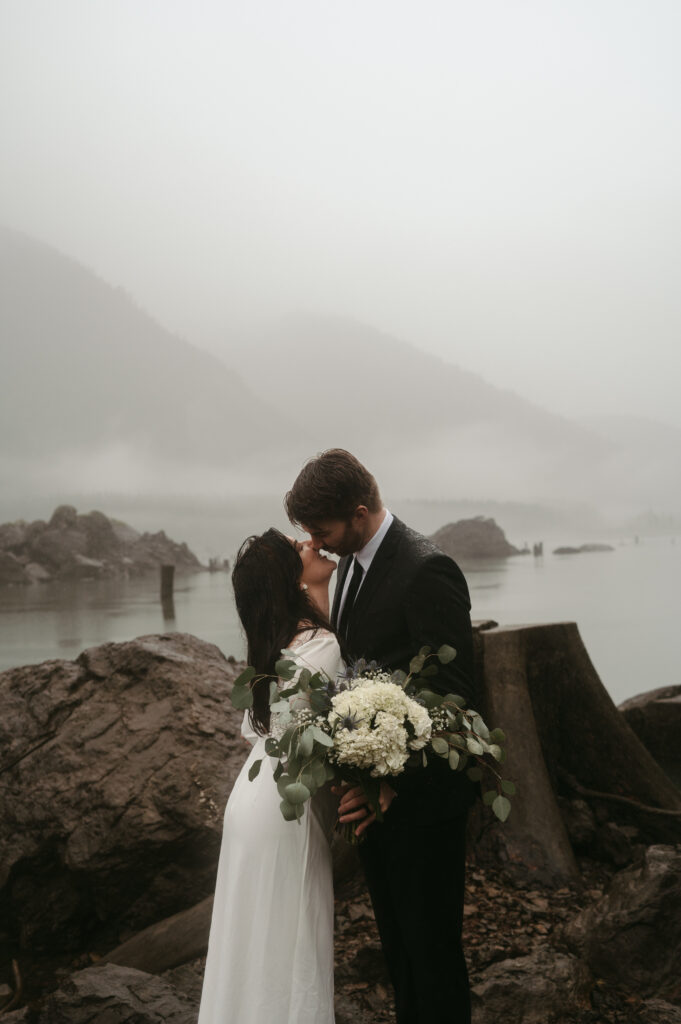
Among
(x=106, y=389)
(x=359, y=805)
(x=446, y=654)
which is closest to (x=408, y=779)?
(x=359, y=805)

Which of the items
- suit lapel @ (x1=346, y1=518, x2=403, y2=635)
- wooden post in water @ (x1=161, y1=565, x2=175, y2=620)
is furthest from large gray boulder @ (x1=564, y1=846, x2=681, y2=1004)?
wooden post in water @ (x1=161, y1=565, x2=175, y2=620)

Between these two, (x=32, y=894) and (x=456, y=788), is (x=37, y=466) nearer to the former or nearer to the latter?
(x=32, y=894)

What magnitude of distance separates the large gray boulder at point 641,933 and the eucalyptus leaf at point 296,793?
5.86 feet

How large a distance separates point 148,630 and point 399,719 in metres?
6.79

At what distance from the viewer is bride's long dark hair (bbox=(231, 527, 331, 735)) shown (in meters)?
2.18

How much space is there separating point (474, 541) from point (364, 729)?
711cm

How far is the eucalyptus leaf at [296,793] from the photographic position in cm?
176

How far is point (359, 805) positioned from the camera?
77.3 inches

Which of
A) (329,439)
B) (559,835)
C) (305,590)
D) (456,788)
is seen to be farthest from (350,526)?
(329,439)

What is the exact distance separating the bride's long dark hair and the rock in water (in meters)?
6.55

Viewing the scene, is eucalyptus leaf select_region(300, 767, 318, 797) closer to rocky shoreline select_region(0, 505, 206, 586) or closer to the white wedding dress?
the white wedding dress

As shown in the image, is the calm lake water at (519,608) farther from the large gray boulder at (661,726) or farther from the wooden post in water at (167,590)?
the large gray boulder at (661,726)

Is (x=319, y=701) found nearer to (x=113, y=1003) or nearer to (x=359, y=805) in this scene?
(x=359, y=805)

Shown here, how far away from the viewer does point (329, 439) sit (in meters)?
9.16
